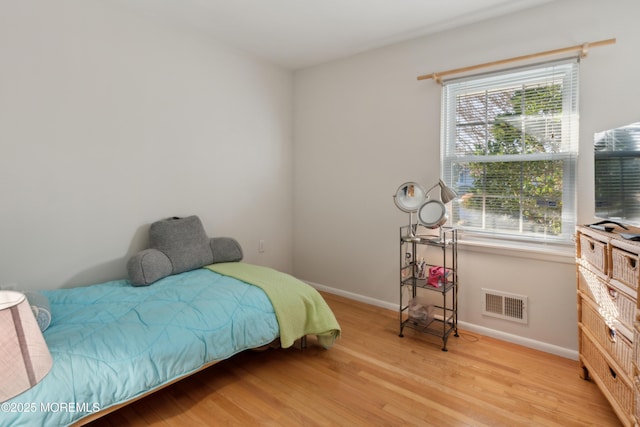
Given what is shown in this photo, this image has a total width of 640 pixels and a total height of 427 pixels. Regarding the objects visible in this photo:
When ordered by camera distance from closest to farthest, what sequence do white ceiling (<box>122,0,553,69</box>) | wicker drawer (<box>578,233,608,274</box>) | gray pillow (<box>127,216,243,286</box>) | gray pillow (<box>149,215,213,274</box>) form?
1. wicker drawer (<box>578,233,608,274</box>)
2. gray pillow (<box>127,216,243,286</box>)
3. white ceiling (<box>122,0,553,69</box>)
4. gray pillow (<box>149,215,213,274</box>)

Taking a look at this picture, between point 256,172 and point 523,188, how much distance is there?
7.99ft

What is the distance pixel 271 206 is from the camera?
3.77 m

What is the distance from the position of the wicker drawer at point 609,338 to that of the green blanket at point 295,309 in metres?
1.50

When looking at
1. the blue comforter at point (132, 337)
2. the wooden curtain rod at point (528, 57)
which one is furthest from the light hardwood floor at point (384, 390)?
the wooden curtain rod at point (528, 57)

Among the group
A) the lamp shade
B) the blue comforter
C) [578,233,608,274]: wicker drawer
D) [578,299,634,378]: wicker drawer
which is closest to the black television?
[578,233,608,274]: wicker drawer

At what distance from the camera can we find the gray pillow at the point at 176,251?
2.36 m

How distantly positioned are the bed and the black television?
1839mm

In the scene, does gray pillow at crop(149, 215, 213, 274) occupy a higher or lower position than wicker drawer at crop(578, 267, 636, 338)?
higher

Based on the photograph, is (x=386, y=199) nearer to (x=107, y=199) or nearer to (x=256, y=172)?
(x=256, y=172)

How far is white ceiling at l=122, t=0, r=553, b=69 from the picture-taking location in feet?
8.12

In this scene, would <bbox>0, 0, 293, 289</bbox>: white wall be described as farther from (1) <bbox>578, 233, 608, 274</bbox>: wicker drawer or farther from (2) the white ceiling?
(1) <bbox>578, 233, 608, 274</bbox>: wicker drawer

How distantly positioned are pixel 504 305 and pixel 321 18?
2667 millimetres

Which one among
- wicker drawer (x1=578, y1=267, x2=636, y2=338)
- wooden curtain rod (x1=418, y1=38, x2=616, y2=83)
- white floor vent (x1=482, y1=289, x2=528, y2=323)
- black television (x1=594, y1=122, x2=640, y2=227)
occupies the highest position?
wooden curtain rod (x1=418, y1=38, x2=616, y2=83)

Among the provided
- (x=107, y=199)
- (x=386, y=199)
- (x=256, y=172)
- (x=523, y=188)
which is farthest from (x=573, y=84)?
(x=107, y=199)
